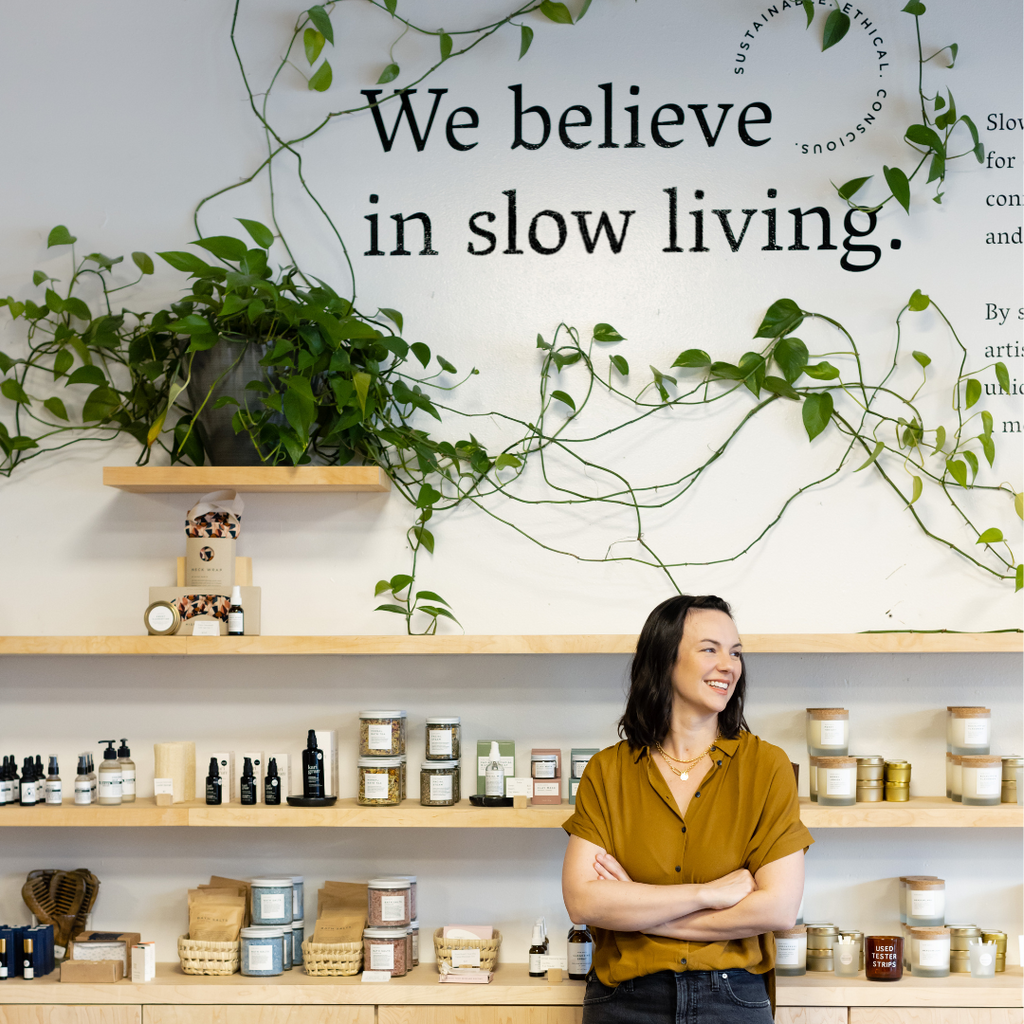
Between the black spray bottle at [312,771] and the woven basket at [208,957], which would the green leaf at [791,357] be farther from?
the woven basket at [208,957]

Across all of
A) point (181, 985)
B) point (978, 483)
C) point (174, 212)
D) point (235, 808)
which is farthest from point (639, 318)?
point (181, 985)

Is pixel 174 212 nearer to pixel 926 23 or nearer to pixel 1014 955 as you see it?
pixel 926 23

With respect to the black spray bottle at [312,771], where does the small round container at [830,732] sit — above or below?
above

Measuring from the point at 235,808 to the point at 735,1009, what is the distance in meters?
1.10

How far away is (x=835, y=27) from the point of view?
8.20 feet

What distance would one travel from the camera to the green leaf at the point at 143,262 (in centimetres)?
245

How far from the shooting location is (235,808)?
2270mm

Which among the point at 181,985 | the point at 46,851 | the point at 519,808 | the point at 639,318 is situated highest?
the point at 639,318

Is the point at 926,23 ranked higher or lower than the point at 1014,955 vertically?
higher

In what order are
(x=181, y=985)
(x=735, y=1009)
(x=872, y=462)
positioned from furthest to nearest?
(x=872, y=462) → (x=181, y=985) → (x=735, y=1009)

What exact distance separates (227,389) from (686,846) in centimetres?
134

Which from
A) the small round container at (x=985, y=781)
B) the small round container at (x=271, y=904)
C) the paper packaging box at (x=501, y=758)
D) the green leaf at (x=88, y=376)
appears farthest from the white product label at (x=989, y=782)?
the green leaf at (x=88, y=376)

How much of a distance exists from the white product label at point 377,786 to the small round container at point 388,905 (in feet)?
0.61

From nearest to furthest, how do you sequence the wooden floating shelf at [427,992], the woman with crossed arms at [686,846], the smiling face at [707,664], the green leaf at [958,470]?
the woman with crossed arms at [686,846], the smiling face at [707,664], the wooden floating shelf at [427,992], the green leaf at [958,470]
